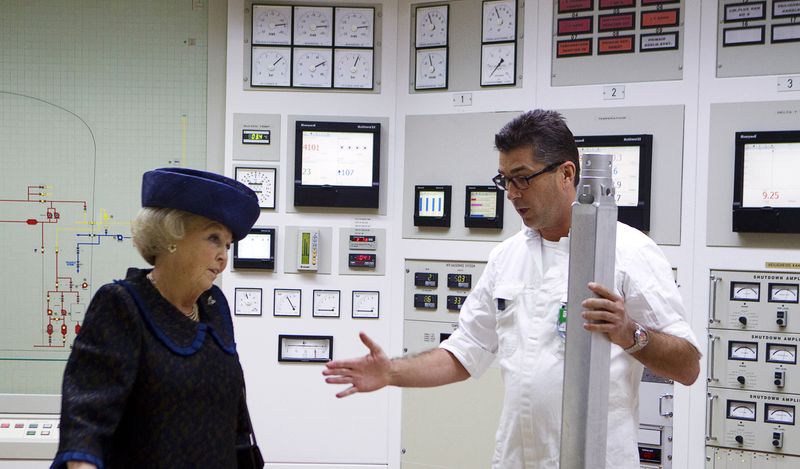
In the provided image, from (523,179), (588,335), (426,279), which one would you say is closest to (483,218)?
(426,279)

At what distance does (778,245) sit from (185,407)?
96.1 inches

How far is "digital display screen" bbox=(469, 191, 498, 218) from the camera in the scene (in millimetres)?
3525

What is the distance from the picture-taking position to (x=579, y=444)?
3.85 feet

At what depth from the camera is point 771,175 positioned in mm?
3029

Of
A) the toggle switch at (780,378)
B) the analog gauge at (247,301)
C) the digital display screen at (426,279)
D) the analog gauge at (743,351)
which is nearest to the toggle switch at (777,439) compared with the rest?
the toggle switch at (780,378)

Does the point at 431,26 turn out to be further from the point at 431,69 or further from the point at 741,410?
the point at 741,410

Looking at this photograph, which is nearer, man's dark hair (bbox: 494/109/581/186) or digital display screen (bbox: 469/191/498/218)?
man's dark hair (bbox: 494/109/581/186)

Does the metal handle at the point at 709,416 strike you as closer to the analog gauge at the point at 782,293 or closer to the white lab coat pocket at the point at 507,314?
the analog gauge at the point at 782,293

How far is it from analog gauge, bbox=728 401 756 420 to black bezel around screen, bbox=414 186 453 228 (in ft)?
4.74

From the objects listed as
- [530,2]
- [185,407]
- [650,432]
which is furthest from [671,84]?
[185,407]

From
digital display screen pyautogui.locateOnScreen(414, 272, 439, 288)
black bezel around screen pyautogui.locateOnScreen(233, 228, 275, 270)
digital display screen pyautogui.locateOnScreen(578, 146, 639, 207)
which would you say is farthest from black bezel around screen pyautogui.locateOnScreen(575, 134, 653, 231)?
black bezel around screen pyautogui.locateOnScreen(233, 228, 275, 270)

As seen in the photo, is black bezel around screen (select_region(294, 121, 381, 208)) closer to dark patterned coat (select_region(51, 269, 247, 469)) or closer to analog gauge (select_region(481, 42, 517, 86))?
analog gauge (select_region(481, 42, 517, 86))

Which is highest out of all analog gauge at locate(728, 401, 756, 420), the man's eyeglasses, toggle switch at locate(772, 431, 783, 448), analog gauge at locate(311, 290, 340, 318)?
the man's eyeglasses

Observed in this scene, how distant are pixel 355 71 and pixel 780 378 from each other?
91.1 inches
